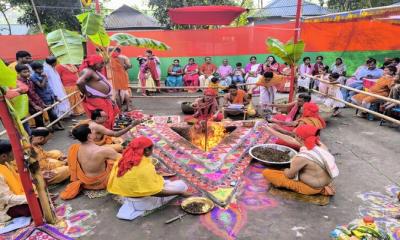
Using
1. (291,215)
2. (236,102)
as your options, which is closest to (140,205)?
(291,215)

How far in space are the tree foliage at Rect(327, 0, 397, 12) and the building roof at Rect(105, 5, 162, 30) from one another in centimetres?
1229

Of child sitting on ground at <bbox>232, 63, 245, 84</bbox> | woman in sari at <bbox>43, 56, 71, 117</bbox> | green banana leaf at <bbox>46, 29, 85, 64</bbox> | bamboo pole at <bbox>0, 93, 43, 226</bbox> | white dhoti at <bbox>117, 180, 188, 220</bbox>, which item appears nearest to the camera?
bamboo pole at <bbox>0, 93, 43, 226</bbox>

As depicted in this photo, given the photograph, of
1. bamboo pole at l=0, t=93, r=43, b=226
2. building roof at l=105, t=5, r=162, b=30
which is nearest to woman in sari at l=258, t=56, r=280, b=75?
bamboo pole at l=0, t=93, r=43, b=226

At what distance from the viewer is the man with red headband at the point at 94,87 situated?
595 cm

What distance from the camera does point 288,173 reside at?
4348 mm

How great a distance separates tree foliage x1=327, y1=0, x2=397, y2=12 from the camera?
61.8 feet

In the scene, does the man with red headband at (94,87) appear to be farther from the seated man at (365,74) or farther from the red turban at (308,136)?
the seated man at (365,74)

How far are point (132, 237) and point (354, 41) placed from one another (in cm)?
1192

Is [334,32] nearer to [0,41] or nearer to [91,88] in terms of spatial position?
[91,88]

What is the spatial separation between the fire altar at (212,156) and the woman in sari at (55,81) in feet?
8.87

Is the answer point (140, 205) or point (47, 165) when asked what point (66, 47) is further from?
point (140, 205)

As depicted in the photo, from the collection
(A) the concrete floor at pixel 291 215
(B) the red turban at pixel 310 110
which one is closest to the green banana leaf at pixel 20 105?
(A) the concrete floor at pixel 291 215

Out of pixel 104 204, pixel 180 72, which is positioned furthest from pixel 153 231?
pixel 180 72

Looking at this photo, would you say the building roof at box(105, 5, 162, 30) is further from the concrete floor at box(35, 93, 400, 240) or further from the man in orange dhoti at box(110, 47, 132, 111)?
the concrete floor at box(35, 93, 400, 240)
